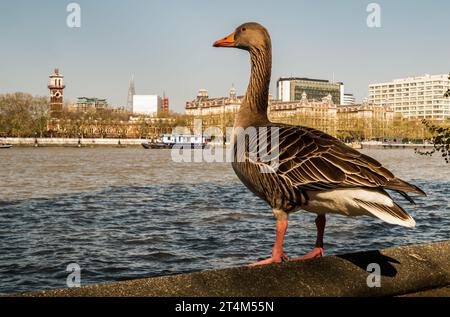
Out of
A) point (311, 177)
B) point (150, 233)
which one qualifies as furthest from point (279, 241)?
point (150, 233)

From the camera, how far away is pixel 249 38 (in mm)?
4098

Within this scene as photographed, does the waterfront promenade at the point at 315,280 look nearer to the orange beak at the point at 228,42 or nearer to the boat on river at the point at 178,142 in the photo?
Answer: the orange beak at the point at 228,42

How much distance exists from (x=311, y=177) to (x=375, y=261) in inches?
32.9

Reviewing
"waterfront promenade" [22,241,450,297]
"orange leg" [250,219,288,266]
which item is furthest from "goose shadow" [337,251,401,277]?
"orange leg" [250,219,288,266]

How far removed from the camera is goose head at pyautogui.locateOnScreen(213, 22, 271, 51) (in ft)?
13.4

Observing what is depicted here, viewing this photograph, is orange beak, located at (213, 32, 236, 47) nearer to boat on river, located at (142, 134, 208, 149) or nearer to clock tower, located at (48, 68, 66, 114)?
boat on river, located at (142, 134, 208, 149)

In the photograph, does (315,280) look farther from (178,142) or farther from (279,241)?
(178,142)

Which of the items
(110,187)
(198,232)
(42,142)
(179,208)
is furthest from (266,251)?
(42,142)

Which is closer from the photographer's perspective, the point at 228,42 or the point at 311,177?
the point at 311,177

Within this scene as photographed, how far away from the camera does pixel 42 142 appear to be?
123688 millimetres

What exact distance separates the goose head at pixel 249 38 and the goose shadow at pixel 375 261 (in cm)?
168

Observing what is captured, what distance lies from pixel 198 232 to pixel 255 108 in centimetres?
1255

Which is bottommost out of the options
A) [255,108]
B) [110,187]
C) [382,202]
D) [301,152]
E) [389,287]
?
[110,187]

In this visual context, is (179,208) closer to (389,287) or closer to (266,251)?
(266,251)
